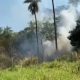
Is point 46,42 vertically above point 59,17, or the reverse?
point 59,17

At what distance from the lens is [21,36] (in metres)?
73.8

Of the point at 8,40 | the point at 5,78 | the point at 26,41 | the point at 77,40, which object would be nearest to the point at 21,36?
the point at 26,41

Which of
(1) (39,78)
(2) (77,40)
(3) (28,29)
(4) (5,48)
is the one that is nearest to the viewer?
(1) (39,78)

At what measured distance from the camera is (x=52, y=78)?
12312 millimetres

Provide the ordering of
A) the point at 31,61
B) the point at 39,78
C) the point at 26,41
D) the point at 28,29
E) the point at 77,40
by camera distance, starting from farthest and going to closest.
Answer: the point at 28,29
the point at 26,41
the point at 77,40
the point at 31,61
the point at 39,78

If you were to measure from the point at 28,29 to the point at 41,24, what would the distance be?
493 centimetres

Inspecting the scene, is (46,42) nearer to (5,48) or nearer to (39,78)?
(5,48)

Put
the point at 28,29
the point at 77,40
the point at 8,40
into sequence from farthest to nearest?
the point at 28,29 < the point at 8,40 < the point at 77,40

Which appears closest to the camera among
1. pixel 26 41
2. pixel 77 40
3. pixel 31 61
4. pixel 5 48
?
pixel 31 61

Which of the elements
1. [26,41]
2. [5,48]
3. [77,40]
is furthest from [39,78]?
[26,41]

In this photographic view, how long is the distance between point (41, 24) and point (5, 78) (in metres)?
69.8

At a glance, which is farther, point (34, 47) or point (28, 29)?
point (28, 29)

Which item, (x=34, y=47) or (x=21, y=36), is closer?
(x=34, y=47)

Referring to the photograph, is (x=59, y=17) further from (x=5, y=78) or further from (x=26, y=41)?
(x=5, y=78)
